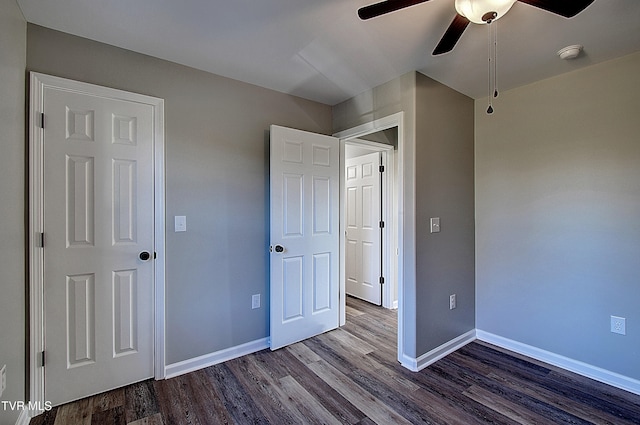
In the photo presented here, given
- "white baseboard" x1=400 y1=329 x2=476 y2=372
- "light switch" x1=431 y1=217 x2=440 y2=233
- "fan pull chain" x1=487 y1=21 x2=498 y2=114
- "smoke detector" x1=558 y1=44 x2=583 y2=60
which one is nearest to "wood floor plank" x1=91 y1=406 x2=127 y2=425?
"white baseboard" x1=400 y1=329 x2=476 y2=372

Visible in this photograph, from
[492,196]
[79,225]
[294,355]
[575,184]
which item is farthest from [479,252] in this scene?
[79,225]

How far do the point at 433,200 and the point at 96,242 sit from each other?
254cm

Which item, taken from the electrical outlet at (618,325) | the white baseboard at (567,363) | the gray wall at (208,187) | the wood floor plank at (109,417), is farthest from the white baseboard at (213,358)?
the electrical outlet at (618,325)

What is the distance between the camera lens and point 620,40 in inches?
75.0

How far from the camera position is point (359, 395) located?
2012mm

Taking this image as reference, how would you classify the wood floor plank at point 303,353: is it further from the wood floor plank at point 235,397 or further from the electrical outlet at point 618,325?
the electrical outlet at point 618,325

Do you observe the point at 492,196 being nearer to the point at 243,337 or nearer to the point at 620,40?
the point at 620,40

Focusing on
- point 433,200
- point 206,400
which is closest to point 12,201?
point 206,400

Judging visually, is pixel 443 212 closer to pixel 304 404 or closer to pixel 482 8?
pixel 482 8

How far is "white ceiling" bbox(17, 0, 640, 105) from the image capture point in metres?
1.64

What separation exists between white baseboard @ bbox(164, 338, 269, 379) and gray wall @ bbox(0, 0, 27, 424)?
82 cm

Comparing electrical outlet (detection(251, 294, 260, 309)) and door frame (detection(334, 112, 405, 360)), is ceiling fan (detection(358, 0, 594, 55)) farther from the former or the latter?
electrical outlet (detection(251, 294, 260, 309))

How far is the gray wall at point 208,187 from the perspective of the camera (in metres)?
2.12

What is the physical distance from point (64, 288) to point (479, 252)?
133 inches
